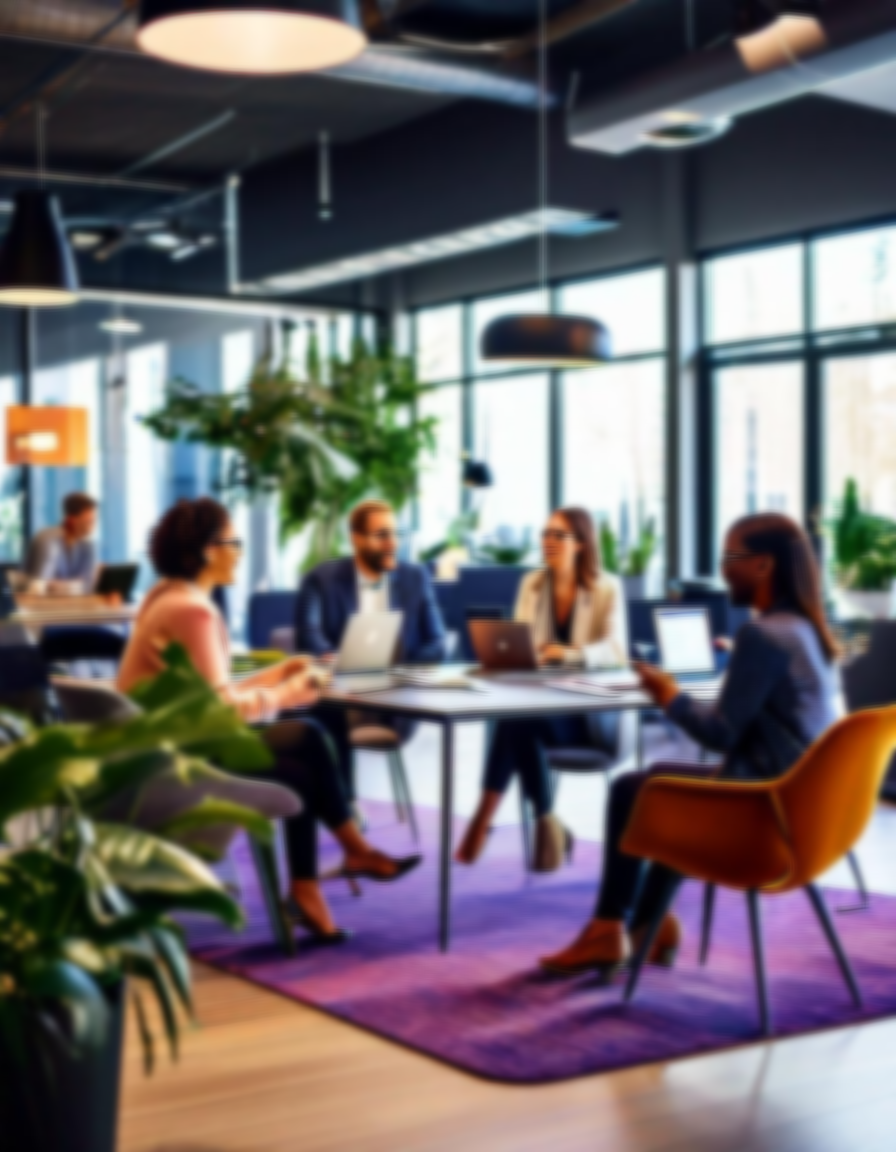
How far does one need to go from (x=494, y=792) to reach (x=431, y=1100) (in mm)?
2398

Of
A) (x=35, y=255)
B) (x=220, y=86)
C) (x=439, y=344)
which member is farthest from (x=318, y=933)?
(x=439, y=344)

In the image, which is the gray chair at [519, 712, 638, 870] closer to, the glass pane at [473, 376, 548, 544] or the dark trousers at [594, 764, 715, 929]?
the dark trousers at [594, 764, 715, 929]

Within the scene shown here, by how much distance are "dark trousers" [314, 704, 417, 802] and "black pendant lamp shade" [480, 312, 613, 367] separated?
156cm

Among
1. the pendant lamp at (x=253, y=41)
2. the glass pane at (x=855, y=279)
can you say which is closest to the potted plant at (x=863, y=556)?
the glass pane at (x=855, y=279)

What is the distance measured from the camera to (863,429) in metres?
10.2

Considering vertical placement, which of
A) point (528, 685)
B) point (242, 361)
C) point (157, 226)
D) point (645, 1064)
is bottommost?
point (645, 1064)

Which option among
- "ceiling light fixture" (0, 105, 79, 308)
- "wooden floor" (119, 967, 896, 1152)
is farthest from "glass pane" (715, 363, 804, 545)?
"wooden floor" (119, 967, 896, 1152)

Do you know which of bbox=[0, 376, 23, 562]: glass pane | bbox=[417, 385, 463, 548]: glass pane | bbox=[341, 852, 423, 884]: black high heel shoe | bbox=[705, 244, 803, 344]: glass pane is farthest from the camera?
bbox=[417, 385, 463, 548]: glass pane

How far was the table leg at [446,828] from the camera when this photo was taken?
4648 millimetres

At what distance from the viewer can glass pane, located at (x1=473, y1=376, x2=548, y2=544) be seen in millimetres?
13109

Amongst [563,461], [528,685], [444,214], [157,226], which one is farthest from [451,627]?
[528,685]

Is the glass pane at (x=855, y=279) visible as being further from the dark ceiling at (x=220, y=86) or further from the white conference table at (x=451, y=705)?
the white conference table at (x=451, y=705)

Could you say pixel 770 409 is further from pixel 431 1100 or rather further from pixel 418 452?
pixel 431 1100

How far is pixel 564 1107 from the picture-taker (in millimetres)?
3488
